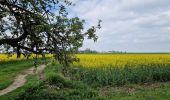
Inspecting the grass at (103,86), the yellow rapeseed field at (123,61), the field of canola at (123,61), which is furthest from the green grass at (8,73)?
the yellow rapeseed field at (123,61)

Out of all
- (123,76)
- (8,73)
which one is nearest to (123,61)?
(8,73)

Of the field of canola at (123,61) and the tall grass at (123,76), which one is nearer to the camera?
the tall grass at (123,76)

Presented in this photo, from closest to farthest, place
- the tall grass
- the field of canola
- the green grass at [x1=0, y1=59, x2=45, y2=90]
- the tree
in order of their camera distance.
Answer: the tree < the tall grass < the green grass at [x1=0, y1=59, x2=45, y2=90] < the field of canola

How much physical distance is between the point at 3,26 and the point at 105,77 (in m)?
9.23

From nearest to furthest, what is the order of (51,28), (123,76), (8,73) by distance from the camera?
1. (51,28)
2. (123,76)
3. (8,73)

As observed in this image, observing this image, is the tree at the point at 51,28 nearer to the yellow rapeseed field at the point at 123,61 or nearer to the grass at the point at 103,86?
the grass at the point at 103,86

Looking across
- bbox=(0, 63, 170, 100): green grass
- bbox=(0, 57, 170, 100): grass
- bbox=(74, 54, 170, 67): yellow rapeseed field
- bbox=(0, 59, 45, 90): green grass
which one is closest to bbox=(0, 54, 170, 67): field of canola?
bbox=(74, 54, 170, 67): yellow rapeseed field

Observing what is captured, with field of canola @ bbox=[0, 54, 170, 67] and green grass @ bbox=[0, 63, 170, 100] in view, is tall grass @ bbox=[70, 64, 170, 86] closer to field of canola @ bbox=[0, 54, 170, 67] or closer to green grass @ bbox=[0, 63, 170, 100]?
green grass @ bbox=[0, 63, 170, 100]

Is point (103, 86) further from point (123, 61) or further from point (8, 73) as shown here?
point (123, 61)

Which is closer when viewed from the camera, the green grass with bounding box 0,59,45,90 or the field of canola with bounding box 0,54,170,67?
the green grass with bounding box 0,59,45,90

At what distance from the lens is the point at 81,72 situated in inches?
1148

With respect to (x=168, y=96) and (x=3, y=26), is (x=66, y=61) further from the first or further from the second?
(x=168, y=96)

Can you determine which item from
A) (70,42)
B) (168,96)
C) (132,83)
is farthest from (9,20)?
(132,83)

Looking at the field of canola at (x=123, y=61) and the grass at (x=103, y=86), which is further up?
the field of canola at (x=123, y=61)
